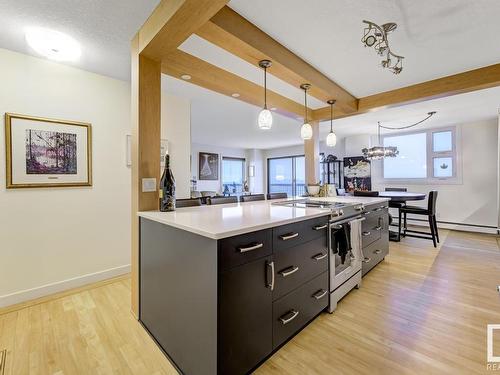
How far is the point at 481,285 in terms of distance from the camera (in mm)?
2441

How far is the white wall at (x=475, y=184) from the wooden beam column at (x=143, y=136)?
616 cm

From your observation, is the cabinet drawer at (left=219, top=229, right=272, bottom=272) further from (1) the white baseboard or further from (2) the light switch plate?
(1) the white baseboard

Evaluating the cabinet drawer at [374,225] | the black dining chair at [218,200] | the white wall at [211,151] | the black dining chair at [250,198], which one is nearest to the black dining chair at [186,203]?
the black dining chair at [218,200]

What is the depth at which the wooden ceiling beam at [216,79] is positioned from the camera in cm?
218

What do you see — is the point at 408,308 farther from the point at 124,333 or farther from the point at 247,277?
the point at 124,333

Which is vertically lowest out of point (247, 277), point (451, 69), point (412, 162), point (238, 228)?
point (247, 277)

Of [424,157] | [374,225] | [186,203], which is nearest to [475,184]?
[424,157]

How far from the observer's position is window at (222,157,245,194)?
878cm

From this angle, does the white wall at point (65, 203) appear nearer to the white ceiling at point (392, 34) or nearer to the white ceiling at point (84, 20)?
the white ceiling at point (84, 20)


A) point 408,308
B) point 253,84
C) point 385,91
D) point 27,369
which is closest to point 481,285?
point 408,308

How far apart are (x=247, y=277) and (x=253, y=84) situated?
2.41 metres

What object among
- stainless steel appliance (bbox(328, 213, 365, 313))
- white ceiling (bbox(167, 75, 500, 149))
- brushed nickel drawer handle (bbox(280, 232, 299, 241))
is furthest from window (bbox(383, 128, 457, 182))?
brushed nickel drawer handle (bbox(280, 232, 299, 241))

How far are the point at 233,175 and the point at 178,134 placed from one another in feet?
19.3

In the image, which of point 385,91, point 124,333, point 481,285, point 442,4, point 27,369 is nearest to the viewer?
point 27,369
